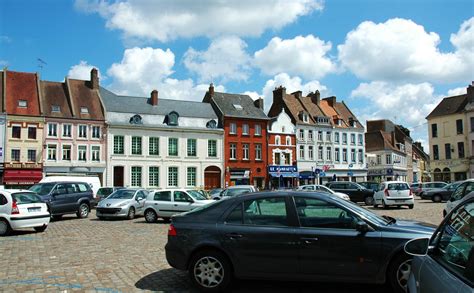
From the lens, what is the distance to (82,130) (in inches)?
1690

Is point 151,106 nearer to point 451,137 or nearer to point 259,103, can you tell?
point 259,103

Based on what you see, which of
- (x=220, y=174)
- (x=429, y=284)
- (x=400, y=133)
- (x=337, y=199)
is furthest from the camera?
(x=400, y=133)

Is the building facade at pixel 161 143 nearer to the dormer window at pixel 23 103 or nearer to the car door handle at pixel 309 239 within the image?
the dormer window at pixel 23 103

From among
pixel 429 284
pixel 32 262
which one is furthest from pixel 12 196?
pixel 429 284

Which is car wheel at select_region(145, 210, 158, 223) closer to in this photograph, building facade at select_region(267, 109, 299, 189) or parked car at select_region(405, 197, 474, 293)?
parked car at select_region(405, 197, 474, 293)

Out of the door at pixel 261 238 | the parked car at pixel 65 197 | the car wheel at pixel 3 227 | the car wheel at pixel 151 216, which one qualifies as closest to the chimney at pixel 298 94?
the parked car at pixel 65 197

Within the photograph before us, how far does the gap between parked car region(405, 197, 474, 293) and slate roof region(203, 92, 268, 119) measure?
155 ft

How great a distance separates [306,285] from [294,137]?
49348 mm

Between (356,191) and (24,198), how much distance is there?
68.2ft

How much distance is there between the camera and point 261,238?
6.12m

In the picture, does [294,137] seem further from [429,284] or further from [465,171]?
[429,284]

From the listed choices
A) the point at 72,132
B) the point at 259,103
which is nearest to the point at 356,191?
the point at 72,132

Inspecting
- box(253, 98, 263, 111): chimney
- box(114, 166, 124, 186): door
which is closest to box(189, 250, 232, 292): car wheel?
box(114, 166, 124, 186): door

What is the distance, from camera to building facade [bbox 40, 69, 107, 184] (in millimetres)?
41562
